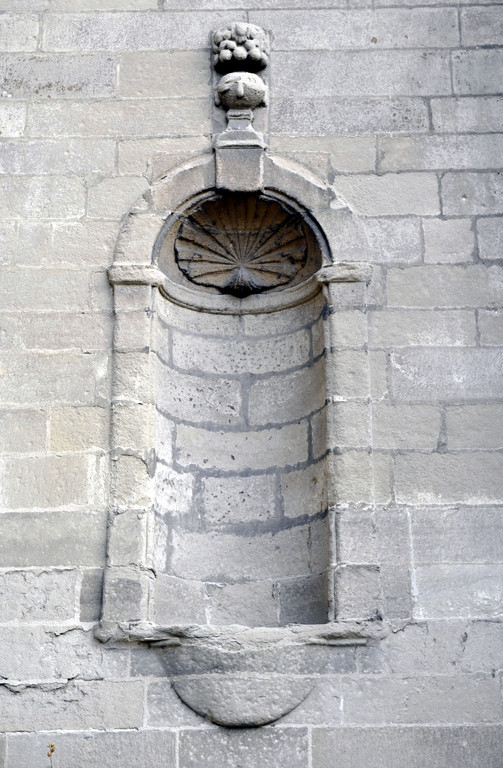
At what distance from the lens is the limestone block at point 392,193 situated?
4.75m

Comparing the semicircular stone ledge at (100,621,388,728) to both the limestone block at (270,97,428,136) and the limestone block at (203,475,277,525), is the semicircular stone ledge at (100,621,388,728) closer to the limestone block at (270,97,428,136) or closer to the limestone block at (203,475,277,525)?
the limestone block at (203,475,277,525)

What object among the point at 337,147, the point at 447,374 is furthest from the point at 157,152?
the point at 447,374

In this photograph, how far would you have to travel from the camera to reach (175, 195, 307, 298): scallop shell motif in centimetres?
487

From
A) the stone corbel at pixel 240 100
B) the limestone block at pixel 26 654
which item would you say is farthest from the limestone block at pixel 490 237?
the limestone block at pixel 26 654

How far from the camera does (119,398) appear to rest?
14.6ft

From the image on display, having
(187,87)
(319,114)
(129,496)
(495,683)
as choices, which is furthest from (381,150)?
(495,683)

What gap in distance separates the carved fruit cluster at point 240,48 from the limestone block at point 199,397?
148 centimetres

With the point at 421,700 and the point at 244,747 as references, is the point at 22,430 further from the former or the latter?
the point at 421,700

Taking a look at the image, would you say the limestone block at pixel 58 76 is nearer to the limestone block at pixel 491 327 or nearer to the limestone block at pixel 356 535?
the limestone block at pixel 491 327

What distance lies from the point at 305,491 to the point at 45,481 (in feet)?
3.72

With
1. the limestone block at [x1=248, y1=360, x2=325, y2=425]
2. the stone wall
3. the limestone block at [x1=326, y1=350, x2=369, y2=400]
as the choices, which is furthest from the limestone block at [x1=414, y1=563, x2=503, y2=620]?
the limestone block at [x1=248, y1=360, x2=325, y2=425]

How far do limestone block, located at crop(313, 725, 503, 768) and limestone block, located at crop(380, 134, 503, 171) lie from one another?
2.48m

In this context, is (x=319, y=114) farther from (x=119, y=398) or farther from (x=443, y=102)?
(x=119, y=398)

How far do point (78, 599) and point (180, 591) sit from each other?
46cm
